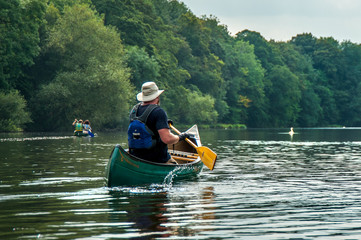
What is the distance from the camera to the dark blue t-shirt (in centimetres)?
1335

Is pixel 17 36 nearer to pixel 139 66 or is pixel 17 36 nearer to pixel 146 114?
pixel 139 66

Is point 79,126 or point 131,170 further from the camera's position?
point 79,126

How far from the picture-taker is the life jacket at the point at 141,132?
13328 millimetres

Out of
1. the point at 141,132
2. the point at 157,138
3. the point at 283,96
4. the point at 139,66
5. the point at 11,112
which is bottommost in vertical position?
the point at 11,112

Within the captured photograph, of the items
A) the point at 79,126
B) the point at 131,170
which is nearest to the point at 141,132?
the point at 131,170

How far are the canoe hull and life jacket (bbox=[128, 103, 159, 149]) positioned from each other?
1.36ft

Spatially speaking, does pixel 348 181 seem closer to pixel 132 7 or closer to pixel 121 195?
pixel 121 195

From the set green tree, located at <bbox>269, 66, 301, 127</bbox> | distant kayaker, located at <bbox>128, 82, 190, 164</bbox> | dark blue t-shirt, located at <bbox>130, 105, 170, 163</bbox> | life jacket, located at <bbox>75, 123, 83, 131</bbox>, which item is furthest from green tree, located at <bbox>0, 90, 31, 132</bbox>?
green tree, located at <bbox>269, 66, 301, 127</bbox>

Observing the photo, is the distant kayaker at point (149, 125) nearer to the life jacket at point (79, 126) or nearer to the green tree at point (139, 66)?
the life jacket at point (79, 126)

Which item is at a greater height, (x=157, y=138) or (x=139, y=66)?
(x=139, y=66)

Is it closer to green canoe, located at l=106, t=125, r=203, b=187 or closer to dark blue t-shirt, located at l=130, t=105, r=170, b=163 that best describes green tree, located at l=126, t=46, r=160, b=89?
green canoe, located at l=106, t=125, r=203, b=187

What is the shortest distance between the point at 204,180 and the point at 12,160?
889 centimetres

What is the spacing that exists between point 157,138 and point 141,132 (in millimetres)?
478

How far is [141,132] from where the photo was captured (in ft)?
43.7
